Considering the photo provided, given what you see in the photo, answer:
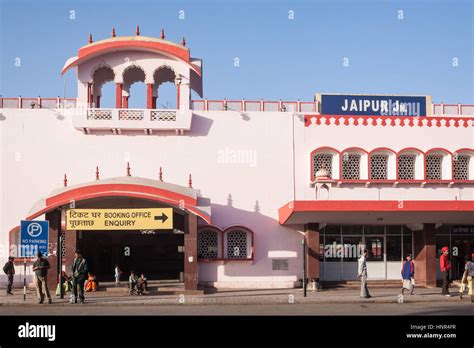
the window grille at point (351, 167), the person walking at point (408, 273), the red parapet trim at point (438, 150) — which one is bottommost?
the person walking at point (408, 273)

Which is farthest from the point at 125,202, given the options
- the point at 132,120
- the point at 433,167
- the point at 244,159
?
the point at 433,167

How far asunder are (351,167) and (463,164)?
215 inches

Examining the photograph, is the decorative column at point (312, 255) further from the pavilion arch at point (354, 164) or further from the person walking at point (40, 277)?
the person walking at point (40, 277)

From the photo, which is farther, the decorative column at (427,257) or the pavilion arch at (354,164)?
the pavilion arch at (354,164)

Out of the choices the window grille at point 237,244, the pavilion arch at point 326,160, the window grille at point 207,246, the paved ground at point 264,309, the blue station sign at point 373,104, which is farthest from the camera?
the blue station sign at point 373,104

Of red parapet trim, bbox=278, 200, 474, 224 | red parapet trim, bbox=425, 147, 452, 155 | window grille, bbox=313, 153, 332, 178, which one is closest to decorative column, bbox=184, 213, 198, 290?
red parapet trim, bbox=278, 200, 474, 224

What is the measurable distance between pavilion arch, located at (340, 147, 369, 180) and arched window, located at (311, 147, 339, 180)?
29 centimetres

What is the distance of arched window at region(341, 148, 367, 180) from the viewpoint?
28.8m

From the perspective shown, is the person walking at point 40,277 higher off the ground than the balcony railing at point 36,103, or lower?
lower

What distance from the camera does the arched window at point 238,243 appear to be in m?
27.9

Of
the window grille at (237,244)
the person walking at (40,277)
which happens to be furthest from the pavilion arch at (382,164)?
the person walking at (40,277)

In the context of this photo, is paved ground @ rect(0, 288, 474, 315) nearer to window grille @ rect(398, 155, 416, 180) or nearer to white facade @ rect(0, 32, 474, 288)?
white facade @ rect(0, 32, 474, 288)

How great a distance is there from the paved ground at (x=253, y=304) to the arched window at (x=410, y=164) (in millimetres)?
5774
